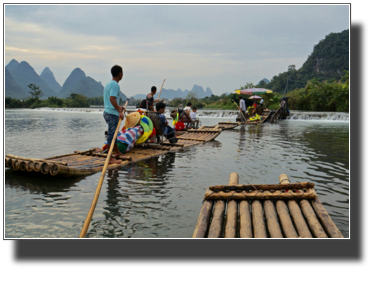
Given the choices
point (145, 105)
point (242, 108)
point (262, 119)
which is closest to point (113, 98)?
point (145, 105)

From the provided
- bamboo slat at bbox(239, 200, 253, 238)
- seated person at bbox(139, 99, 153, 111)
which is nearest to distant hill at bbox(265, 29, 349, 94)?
seated person at bbox(139, 99, 153, 111)

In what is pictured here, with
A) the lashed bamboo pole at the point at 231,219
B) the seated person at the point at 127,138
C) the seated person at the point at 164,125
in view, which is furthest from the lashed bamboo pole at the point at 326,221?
the seated person at the point at 164,125

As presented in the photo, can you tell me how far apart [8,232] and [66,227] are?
60cm

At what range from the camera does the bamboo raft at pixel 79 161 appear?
488cm

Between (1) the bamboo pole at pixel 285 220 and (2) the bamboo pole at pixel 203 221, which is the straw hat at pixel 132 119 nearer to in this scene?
(2) the bamboo pole at pixel 203 221

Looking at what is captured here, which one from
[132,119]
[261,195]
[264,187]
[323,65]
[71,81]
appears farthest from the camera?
[71,81]

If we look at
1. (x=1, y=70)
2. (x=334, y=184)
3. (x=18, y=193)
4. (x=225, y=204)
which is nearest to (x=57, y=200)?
(x=18, y=193)

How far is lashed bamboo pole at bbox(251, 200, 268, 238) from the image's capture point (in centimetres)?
276

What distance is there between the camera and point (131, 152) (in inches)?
287

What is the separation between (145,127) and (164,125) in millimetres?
906

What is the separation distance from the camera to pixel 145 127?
7.56 metres

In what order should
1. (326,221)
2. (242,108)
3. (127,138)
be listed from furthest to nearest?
(242,108), (127,138), (326,221)

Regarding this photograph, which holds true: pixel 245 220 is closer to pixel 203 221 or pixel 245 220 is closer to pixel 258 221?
pixel 258 221

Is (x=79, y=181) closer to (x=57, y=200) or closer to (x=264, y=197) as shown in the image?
(x=57, y=200)
